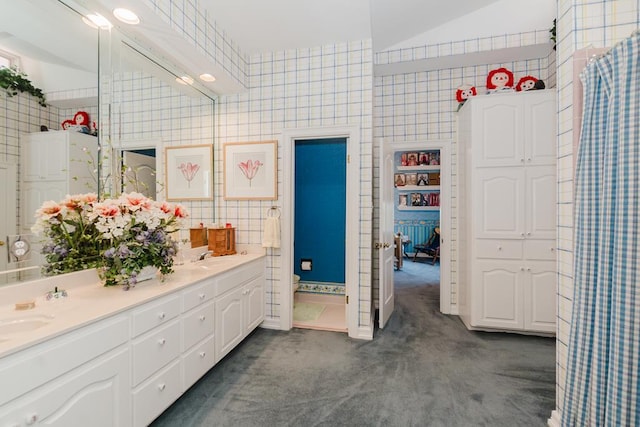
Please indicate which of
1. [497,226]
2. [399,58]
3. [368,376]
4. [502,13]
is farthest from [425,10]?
[368,376]

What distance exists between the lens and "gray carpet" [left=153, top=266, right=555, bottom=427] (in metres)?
1.69

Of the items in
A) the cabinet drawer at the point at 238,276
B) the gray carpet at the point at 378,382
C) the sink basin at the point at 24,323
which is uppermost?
the sink basin at the point at 24,323

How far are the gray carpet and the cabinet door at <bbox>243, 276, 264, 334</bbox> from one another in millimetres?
165

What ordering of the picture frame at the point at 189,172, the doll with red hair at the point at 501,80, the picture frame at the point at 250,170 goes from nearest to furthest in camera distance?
1. the picture frame at the point at 189,172
2. the picture frame at the point at 250,170
3. the doll with red hair at the point at 501,80

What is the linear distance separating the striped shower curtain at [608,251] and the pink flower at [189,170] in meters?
2.77

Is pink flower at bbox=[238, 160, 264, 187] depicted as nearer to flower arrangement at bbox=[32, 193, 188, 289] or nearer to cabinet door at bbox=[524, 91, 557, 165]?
flower arrangement at bbox=[32, 193, 188, 289]

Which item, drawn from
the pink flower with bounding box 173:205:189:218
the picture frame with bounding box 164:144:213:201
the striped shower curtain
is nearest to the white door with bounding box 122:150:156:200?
the picture frame with bounding box 164:144:213:201

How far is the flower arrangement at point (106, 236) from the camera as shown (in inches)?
60.7

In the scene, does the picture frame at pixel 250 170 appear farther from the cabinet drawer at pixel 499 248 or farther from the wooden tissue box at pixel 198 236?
the cabinet drawer at pixel 499 248

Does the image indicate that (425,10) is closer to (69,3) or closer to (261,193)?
(261,193)

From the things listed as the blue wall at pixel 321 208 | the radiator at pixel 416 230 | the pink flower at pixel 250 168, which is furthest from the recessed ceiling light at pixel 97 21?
the radiator at pixel 416 230

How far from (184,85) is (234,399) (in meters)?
2.53

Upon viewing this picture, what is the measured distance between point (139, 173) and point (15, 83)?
854 mm

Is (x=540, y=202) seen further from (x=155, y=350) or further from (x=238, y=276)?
(x=155, y=350)
